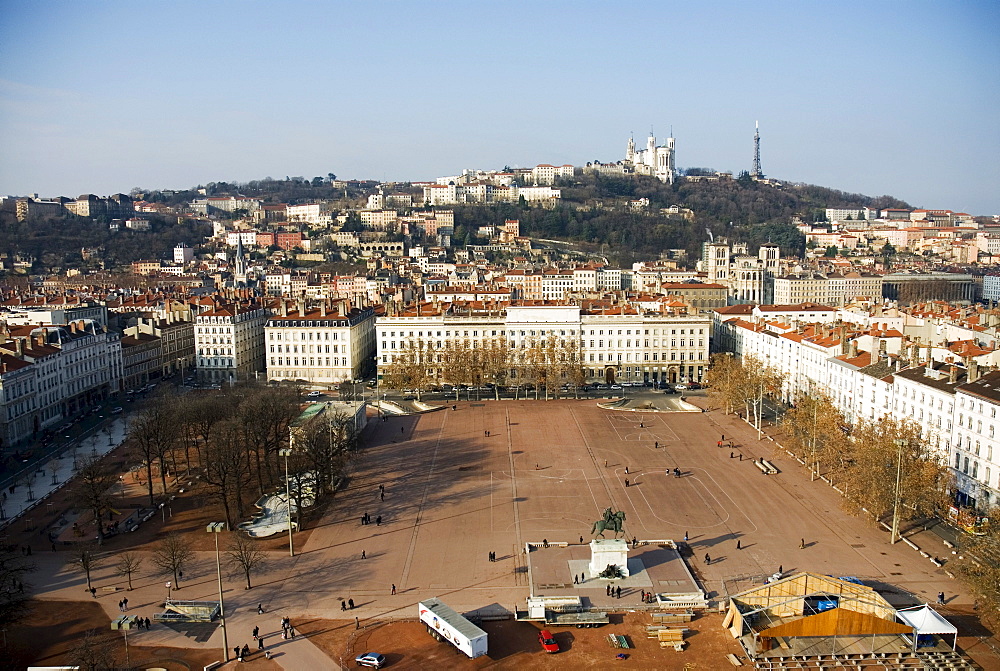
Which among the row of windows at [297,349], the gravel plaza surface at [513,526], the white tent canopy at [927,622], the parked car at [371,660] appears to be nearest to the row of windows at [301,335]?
the row of windows at [297,349]

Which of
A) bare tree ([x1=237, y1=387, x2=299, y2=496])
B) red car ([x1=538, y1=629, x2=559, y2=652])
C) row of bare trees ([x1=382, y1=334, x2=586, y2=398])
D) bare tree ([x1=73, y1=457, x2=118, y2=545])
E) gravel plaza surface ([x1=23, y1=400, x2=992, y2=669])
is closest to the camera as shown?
red car ([x1=538, y1=629, x2=559, y2=652])

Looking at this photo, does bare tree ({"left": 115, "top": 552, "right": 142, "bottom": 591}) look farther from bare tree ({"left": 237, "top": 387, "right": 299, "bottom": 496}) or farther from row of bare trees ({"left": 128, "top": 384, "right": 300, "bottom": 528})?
bare tree ({"left": 237, "top": 387, "right": 299, "bottom": 496})

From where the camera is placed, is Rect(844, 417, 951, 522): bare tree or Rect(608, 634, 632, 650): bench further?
Rect(844, 417, 951, 522): bare tree

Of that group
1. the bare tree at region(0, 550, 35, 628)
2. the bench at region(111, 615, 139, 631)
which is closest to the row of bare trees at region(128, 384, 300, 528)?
the bench at region(111, 615, 139, 631)

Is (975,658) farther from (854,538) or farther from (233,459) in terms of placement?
(233,459)

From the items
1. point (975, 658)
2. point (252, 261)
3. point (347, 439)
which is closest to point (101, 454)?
point (347, 439)

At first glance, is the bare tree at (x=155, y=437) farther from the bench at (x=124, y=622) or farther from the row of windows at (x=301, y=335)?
the row of windows at (x=301, y=335)
